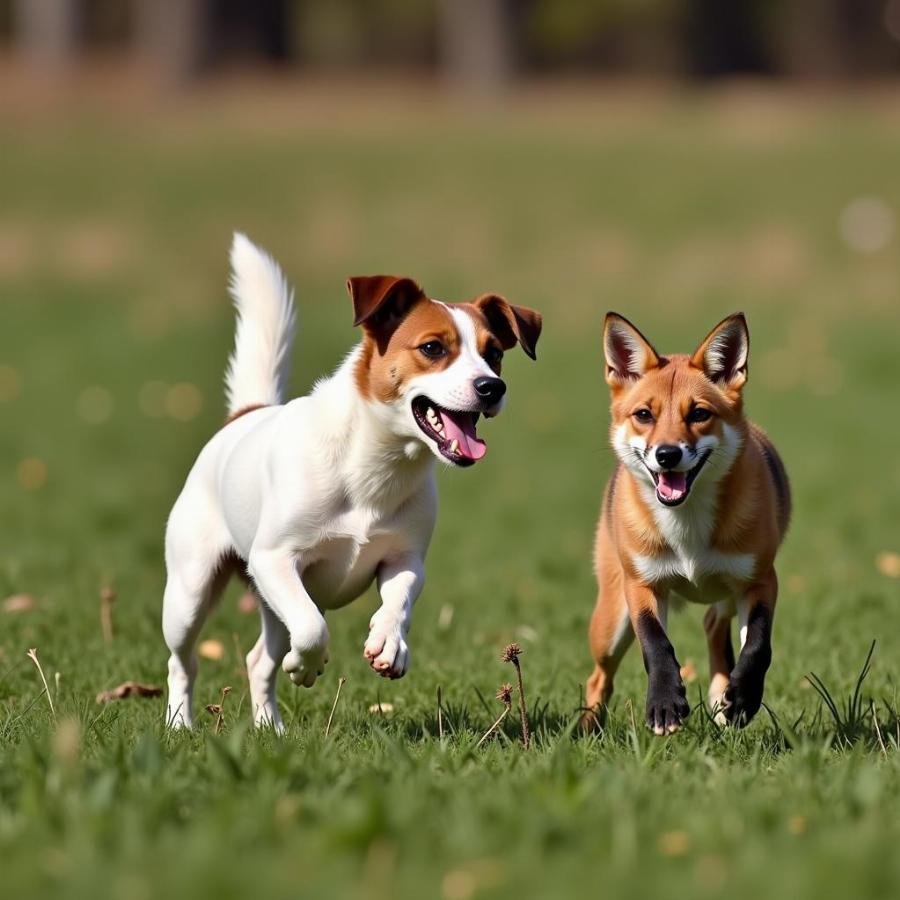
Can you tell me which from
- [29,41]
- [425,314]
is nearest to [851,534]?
[425,314]

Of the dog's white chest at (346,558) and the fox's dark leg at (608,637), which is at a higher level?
the dog's white chest at (346,558)

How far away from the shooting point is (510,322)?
580 centimetres

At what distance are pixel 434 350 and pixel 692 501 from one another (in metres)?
1.07

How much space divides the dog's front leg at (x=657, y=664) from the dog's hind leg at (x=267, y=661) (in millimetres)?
1360

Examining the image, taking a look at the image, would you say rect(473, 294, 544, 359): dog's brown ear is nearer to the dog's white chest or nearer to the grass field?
the dog's white chest

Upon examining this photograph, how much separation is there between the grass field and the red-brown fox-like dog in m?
0.26

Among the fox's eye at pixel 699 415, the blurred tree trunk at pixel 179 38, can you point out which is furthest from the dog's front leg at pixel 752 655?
the blurred tree trunk at pixel 179 38

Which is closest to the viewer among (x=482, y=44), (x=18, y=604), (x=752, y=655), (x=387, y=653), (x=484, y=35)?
A: (x=387, y=653)

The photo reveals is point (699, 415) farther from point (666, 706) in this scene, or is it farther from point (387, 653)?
point (387, 653)

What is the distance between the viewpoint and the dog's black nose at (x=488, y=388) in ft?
17.3

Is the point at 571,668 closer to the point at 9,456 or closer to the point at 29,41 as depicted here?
the point at 9,456

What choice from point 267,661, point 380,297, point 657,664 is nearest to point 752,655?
point 657,664

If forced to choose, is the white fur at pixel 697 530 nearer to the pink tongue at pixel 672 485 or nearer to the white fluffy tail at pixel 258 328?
the pink tongue at pixel 672 485

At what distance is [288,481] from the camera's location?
5594 mm
